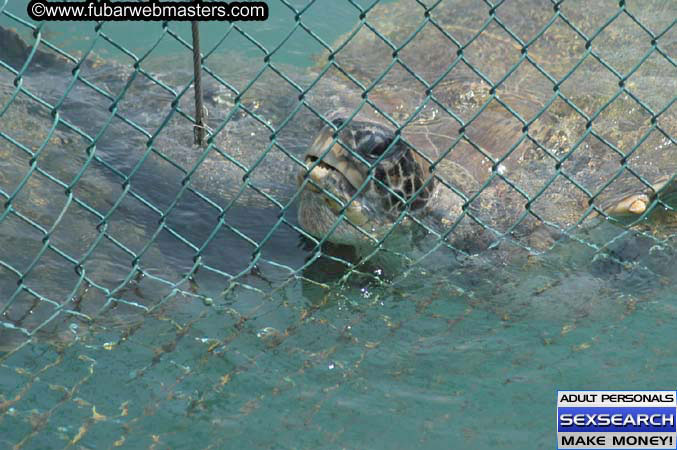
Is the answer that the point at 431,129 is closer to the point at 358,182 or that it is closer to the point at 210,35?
the point at 358,182

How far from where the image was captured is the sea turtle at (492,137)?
9.53 ft

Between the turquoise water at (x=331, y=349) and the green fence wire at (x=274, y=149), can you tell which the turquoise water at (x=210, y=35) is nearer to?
the green fence wire at (x=274, y=149)

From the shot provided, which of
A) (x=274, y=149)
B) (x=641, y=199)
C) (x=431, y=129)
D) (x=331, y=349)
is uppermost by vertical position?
(x=431, y=129)

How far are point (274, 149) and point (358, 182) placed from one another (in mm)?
1194

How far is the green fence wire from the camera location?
2.61m

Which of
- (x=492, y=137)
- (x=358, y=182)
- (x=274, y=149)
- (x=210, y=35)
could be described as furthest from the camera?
(x=210, y=35)

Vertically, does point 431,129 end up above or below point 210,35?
below

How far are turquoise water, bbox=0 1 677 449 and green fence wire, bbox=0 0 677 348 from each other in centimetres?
4

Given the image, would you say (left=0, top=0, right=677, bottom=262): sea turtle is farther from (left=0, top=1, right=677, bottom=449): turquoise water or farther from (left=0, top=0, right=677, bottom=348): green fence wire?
(left=0, top=1, right=677, bottom=449): turquoise water

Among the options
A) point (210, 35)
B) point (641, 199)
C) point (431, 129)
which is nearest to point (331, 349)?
point (641, 199)

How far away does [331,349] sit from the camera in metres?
2.60

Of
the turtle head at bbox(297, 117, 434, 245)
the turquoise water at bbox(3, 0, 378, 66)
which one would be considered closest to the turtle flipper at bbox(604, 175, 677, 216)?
the turtle head at bbox(297, 117, 434, 245)

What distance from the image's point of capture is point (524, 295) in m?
2.89

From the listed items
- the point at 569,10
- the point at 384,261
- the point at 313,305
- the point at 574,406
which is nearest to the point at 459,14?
the point at 569,10
